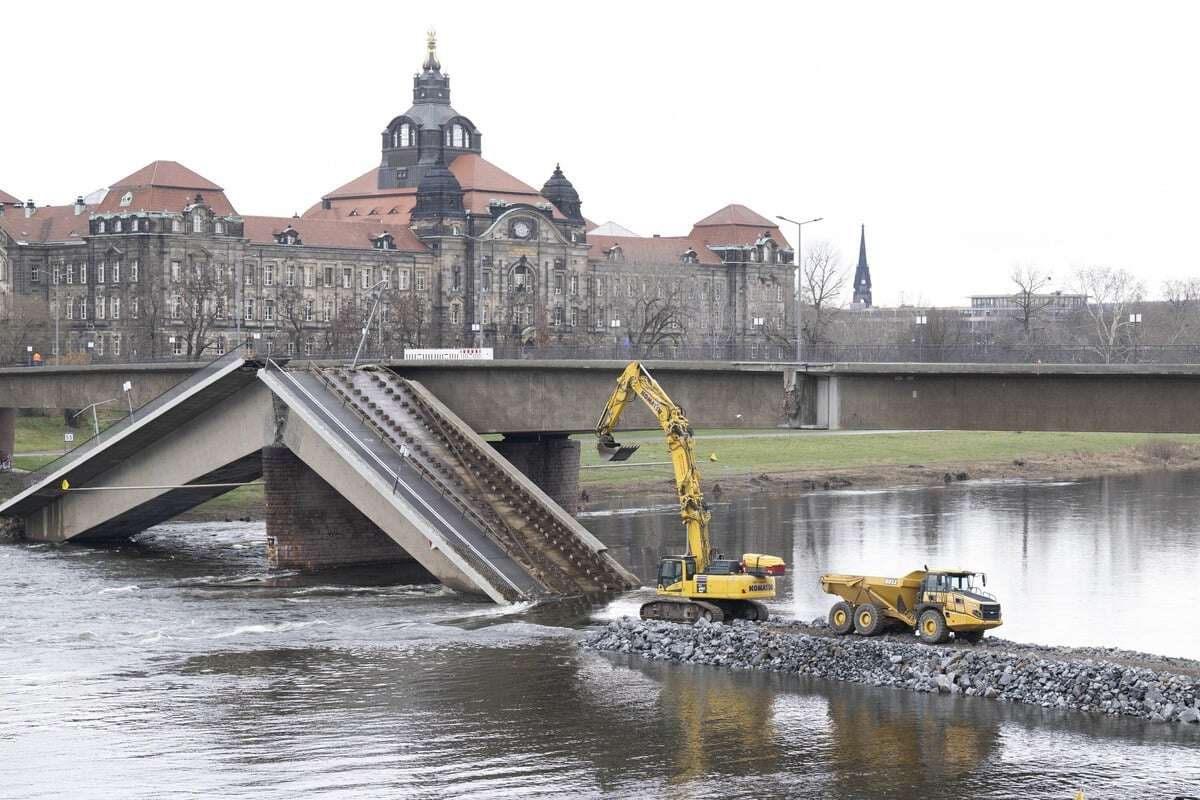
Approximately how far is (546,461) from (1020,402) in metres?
26.2

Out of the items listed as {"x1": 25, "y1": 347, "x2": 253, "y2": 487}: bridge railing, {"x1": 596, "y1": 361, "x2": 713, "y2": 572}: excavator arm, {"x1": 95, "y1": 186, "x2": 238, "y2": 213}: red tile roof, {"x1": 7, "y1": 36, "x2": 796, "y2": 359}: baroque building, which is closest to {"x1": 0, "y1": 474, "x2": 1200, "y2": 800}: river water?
{"x1": 596, "y1": 361, "x2": 713, "y2": 572}: excavator arm

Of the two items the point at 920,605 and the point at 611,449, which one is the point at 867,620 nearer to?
the point at 920,605

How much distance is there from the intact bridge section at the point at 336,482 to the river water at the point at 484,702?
7.25 feet

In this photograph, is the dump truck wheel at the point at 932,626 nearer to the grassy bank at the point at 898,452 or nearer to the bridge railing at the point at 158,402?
the bridge railing at the point at 158,402

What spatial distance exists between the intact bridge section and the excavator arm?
540 cm

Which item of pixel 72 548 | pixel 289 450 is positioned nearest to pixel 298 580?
pixel 289 450

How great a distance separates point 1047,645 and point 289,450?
102 feet

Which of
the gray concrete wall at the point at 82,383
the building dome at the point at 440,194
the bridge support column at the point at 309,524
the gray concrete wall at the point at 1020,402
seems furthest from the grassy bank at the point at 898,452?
the building dome at the point at 440,194

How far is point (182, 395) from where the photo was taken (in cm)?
7144

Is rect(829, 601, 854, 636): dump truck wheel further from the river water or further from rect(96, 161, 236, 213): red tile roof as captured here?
rect(96, 161, 236, 213): red tile roof

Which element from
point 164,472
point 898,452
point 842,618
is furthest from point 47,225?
point 842,618

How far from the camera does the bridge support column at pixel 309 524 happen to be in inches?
2751

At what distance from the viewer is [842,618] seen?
166ft

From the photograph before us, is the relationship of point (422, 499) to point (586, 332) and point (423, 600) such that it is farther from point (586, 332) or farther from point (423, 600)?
point (586, 332)
